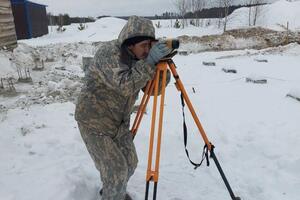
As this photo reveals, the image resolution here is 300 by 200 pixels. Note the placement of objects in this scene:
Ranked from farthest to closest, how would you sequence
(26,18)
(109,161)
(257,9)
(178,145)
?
(257,9), (26,18), (178,145), (109,161)

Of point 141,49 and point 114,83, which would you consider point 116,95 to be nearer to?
point 114,83

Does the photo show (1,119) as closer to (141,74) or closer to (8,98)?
(8,98)

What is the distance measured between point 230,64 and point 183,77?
289 cm

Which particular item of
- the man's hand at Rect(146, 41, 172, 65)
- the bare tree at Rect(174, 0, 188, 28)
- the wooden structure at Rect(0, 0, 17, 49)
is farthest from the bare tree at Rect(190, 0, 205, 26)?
the man's hand at Rect(146, 41, 172, 65)

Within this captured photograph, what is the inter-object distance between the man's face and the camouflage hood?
0.27 ft

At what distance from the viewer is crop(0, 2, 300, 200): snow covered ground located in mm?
3750

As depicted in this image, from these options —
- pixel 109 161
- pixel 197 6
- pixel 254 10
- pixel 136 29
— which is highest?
pixel 136 29

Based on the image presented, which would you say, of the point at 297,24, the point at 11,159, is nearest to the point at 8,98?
the point at 11,159

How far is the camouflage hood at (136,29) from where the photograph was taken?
2.73 meters

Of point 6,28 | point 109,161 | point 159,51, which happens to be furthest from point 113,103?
point 6,28

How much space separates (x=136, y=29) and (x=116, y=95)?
23.2 inches

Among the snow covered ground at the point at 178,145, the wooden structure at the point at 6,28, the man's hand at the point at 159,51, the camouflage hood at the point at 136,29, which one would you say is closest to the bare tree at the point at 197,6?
the wooden structure at the point at 6,28

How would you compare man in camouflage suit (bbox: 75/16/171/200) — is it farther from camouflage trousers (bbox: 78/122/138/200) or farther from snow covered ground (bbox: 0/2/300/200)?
snow covered ground (bbox: 0/2/300/200)

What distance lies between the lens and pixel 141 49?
2857 mm
